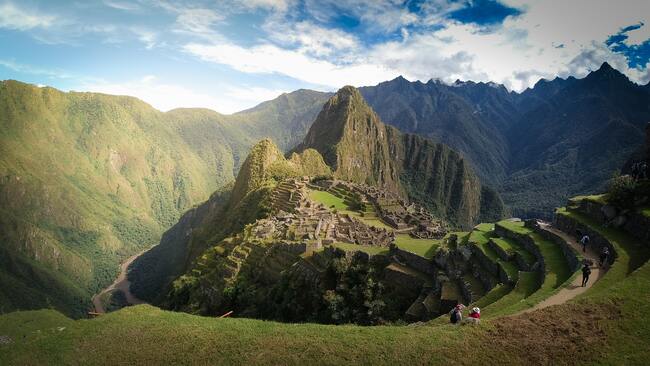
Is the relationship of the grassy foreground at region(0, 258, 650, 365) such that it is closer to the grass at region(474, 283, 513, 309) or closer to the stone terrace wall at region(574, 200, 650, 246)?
the stone terrace wall at region(574, 200, 650, 246)

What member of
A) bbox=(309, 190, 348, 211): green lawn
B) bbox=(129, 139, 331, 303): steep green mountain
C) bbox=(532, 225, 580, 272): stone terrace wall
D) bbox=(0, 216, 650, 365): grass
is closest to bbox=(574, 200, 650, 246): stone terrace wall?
bbox=(532, 225, 580, 272): stone terrace wall

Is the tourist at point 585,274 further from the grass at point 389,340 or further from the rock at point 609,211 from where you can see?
the rock at point 609,211

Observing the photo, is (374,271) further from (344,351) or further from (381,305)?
(344,351)

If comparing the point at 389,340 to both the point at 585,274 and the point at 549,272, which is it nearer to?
the point at 585,274

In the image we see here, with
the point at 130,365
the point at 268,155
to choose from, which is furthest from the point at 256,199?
the point at 130,365

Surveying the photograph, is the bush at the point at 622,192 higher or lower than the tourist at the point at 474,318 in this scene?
higher

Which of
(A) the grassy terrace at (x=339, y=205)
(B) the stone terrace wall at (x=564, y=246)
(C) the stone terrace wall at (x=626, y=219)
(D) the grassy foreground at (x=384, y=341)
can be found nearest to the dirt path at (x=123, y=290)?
(A) the grassy terrace at (x=339, y=205)

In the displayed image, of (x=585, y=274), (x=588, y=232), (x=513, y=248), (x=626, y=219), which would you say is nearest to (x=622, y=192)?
(x=626, y=219)
